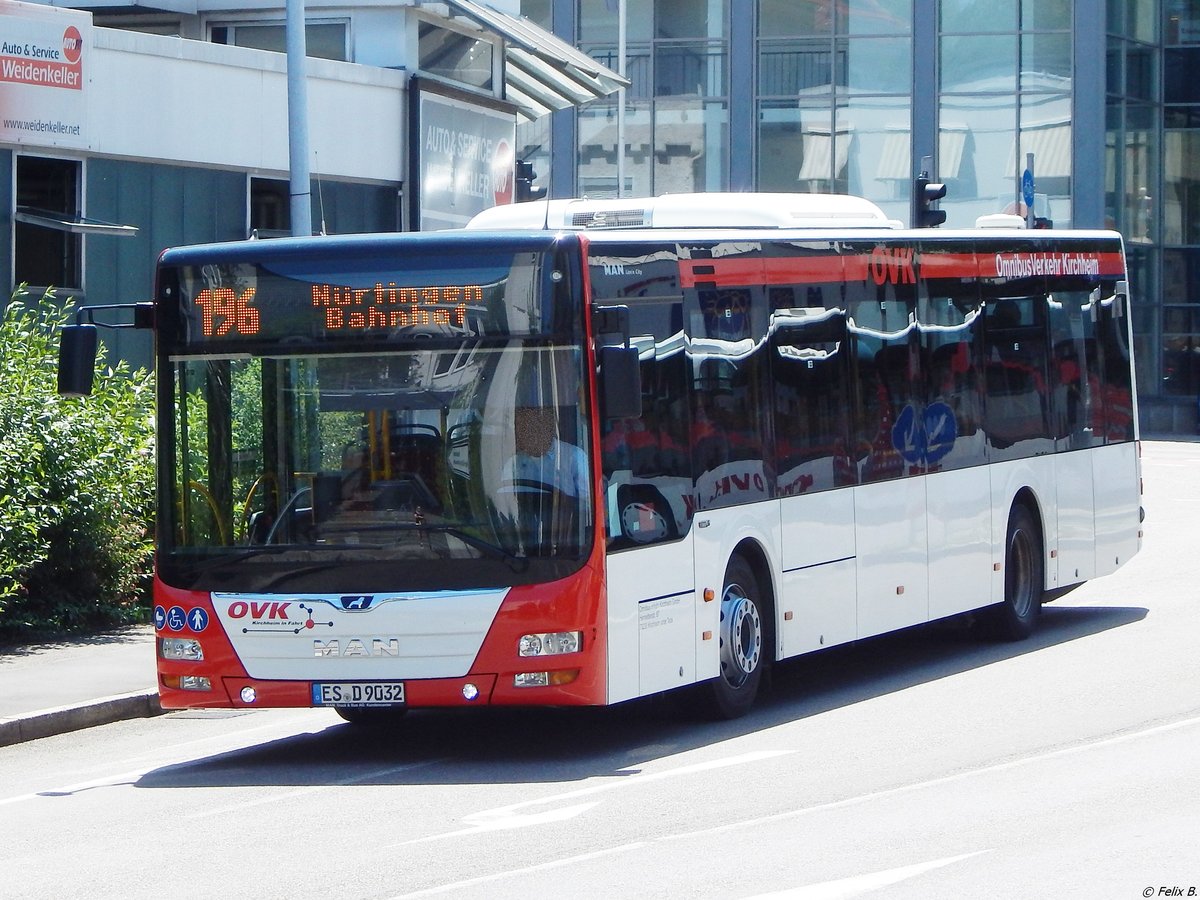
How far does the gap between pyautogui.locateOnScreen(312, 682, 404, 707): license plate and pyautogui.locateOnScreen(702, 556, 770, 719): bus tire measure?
1949mm

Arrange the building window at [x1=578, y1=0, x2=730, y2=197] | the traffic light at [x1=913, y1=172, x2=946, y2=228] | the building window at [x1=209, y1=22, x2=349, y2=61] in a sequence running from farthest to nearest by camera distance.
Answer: the building window at [x1=578, y1=0, x2=730, y2=197], the building window at [x1=209, y1=22, x2=349, y2=61], the traffic light at [x1=913, y1=172, x2=946, y2=228]

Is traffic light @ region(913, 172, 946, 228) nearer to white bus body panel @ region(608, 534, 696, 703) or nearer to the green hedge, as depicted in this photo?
the green hedge

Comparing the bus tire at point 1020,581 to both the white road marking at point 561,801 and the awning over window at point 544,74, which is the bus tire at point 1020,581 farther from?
the awning over window at point 544,74

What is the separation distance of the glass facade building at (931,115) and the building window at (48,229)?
82.5 feet

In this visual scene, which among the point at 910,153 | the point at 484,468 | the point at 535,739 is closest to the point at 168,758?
the point at 535,739

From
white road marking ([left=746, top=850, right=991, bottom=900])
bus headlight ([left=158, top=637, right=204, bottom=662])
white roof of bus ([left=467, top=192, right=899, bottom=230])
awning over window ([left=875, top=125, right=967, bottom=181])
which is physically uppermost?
awning over window ([left=875, top=125, right=967, bottom=181])

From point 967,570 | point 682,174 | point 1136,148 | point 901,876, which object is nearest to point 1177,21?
point 1136,148

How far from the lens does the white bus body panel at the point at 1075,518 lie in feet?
53.1

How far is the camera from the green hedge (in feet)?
50.3

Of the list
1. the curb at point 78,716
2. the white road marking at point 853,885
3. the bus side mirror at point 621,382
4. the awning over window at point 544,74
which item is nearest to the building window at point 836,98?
the awning over window at point 544,74

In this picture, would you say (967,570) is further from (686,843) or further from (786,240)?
(686,843)

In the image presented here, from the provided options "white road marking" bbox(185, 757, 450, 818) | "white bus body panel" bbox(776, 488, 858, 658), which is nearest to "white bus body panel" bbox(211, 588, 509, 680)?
"white road marking" bbox(185, 757, 450, 818)

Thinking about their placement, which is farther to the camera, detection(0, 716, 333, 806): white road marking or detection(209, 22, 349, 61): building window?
detection(209, 22, 349, 61): building window

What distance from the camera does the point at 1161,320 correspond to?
53031 millimetres
